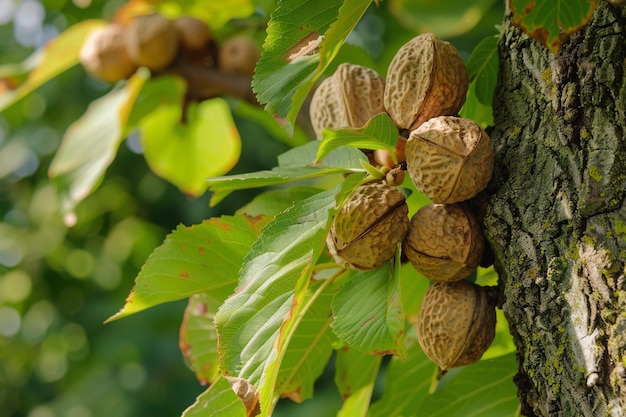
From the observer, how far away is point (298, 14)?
0.85 meters

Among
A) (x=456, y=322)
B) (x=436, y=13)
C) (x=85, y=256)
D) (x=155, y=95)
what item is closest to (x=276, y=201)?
(x=456, y=322)

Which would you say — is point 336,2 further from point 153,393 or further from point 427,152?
point 153,393

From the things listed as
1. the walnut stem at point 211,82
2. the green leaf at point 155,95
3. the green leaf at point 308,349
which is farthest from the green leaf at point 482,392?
the green leaf at point 155,95

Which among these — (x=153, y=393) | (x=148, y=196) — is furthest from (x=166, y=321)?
(x=148, y=196)

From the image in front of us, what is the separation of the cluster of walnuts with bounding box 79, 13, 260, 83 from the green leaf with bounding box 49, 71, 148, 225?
0.06 metres

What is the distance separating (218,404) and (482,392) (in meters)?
0.38

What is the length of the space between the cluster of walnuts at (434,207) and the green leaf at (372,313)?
3 centimetres

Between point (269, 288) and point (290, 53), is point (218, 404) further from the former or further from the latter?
point (290, 53)

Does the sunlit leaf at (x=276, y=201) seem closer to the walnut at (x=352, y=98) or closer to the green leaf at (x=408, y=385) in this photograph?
the walnut at (x=352, y=98)

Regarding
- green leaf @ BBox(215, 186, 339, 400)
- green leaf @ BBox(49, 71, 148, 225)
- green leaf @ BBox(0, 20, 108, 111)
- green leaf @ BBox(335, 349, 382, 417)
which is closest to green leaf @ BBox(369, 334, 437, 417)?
green leaf @ BBox(335, 349, 382, 417)

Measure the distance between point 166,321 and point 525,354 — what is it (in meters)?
2.98

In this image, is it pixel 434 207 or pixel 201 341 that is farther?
pixel 201 341

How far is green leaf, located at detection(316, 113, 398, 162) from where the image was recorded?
78 centimetres

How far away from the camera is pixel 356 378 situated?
1.15 metres
